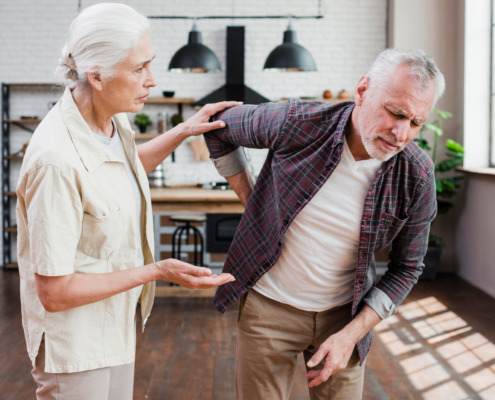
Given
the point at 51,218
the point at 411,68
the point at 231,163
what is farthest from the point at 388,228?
the point at 51,218

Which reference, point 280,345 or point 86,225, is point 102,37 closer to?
point 86,225

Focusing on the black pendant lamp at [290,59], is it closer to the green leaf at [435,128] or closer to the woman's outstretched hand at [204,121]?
the green leaf at [435,128]

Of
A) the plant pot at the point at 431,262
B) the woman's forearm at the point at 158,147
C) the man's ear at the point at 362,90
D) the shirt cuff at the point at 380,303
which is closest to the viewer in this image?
the man's ear at the point at 362,90

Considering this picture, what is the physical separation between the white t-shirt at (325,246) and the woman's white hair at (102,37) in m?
0.63

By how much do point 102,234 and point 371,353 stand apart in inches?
118

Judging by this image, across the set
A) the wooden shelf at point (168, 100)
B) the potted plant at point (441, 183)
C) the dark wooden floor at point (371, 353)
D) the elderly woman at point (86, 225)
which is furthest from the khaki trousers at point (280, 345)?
the wooden shelf at point (168, 100)

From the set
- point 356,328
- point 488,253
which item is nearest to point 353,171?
point 356,328

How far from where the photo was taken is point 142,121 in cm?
709

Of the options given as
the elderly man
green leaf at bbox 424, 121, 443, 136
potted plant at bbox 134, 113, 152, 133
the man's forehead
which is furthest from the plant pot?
the man's forehead

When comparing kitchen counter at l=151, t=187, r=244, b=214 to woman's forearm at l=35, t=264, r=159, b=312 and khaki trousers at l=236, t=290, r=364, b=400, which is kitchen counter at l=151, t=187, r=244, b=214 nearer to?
khaki trousers at l=236, t=290, r=364, b=400

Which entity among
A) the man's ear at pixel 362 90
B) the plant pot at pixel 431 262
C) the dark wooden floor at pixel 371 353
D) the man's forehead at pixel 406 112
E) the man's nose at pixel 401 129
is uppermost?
the man's ear at pixel 362 90

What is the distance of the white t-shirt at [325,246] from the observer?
164 centimetres

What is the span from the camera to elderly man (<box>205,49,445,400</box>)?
61.8 inches

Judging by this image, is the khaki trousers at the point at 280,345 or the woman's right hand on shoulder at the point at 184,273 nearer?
the woman's right hand on shoulder at the point at 184,273
